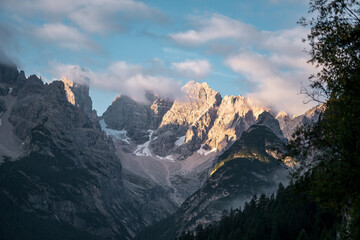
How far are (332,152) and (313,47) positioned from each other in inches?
288

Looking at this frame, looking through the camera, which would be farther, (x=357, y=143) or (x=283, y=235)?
(x=283, y=235)

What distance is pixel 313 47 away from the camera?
31.4 m

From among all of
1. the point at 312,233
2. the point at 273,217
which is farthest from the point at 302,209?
the point at 312,233

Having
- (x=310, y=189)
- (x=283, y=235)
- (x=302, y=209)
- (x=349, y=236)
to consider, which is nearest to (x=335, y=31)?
(x=310, y=189)

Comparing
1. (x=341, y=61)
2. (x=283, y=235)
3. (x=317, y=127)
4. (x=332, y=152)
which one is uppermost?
(x=341, y=61)

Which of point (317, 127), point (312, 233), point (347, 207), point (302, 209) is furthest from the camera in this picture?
point (302, 209)

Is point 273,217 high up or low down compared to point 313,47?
down

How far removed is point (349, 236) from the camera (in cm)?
2748

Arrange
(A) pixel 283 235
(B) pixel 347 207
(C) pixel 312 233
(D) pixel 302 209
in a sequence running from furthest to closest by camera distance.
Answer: (D) pixel 302 209
(A) pixel 283 235
(C) pixel 312 233
(B) pixel 347 207

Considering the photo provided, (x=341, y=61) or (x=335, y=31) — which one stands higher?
(x=335, y=31)

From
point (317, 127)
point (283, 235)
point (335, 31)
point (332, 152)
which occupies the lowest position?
point (283, 235)

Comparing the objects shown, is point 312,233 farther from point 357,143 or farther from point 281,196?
point 357,143

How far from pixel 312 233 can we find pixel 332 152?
115969mm

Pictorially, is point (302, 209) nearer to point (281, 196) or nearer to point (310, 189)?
point (281, 196)
